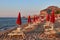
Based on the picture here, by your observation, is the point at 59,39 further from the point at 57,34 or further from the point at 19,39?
the point at 19,39

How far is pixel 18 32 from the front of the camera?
1695 centimetres

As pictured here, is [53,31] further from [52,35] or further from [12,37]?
[12,37]

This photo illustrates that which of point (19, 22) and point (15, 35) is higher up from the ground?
point (19, 22)

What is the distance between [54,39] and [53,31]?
115cm

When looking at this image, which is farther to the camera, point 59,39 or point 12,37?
point 12,37

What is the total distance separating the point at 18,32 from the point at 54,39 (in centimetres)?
289

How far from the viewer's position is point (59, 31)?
1759 centimetres

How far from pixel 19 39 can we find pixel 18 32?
2.64ft

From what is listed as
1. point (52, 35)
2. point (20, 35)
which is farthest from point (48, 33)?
point (20, 35)

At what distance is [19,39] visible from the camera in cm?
1633

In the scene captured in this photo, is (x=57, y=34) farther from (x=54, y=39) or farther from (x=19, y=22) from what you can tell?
(x=19, y=22)

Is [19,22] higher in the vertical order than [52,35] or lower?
higher

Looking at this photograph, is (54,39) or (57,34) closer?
(54,39)

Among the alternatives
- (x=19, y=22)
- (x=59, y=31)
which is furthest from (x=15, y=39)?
(x=59, y=31)
